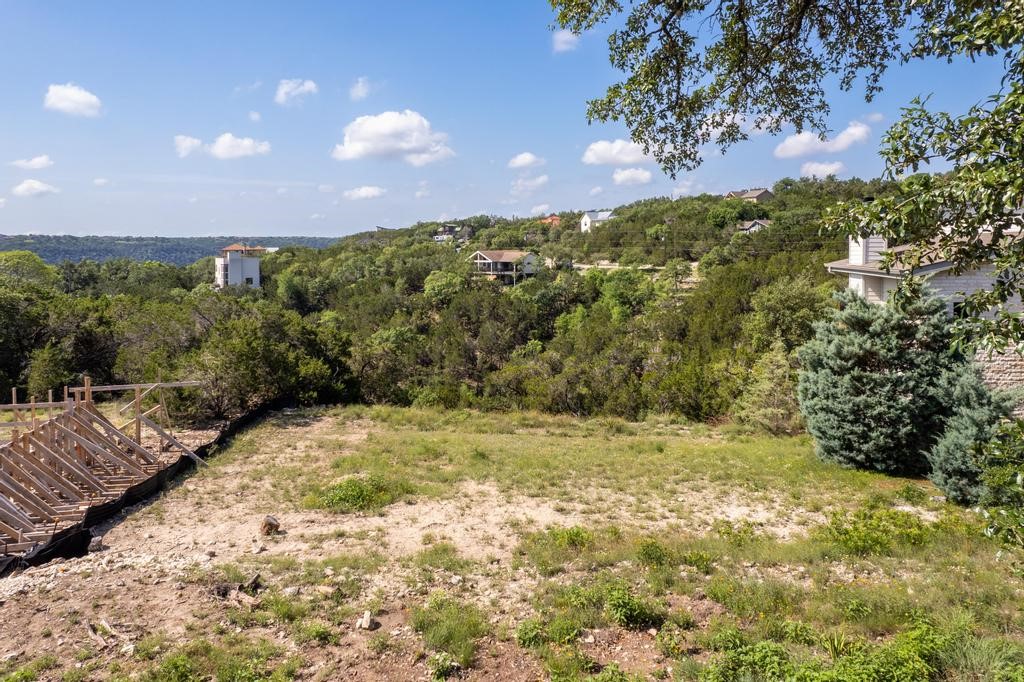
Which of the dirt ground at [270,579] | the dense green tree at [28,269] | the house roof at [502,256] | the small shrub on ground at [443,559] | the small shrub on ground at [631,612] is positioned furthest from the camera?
the house roof at [502,256]

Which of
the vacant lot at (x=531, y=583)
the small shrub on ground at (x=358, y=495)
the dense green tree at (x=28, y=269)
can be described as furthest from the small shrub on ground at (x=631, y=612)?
the dense green tree at (x=28, y=269)

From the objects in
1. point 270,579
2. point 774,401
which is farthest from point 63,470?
point 774,401

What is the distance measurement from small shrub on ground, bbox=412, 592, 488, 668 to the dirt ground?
0.44ft

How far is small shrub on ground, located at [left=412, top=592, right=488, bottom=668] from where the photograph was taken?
5.58 metres

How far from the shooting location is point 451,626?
5.88 m

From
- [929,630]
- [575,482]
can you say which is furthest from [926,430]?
[929,630]

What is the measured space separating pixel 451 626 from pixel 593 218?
316 feet

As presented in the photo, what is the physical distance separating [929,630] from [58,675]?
747 centimetres

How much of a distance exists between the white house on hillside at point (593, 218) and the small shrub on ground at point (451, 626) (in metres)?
86.7

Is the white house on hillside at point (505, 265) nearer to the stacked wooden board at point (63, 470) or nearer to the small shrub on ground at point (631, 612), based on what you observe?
the stacked wooden board at point (63, 470)

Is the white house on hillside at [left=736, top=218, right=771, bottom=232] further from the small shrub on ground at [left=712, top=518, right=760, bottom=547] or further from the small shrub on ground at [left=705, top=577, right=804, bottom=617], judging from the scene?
the small shrub on ground at [left=705, top=577, right=804, bottom=617]

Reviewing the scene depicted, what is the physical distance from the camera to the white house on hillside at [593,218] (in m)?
92.4

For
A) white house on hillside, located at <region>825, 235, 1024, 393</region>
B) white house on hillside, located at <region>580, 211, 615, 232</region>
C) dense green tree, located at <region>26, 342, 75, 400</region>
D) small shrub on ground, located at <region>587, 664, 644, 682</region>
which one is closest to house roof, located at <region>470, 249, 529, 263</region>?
white house on hillside, located at <region>580, 211, 615, 232</region>

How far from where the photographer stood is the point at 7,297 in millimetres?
22500
